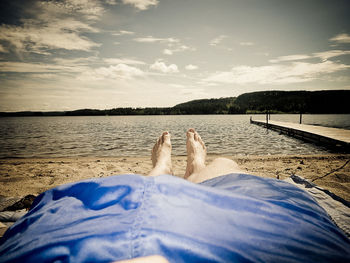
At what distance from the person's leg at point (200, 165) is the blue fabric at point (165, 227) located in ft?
2.67

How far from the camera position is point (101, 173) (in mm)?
3852

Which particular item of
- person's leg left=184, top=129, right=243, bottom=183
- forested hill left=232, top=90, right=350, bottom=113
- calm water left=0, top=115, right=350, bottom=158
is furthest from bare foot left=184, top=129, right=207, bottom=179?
forested hill left=232, top=90, right=350, bottom=113

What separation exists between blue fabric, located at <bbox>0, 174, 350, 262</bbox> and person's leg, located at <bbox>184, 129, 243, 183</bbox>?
0.81 meters

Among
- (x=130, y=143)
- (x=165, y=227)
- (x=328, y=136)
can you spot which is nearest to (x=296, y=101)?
(x=328, y=136)

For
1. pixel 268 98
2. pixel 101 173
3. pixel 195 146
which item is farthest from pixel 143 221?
pixel 268 98

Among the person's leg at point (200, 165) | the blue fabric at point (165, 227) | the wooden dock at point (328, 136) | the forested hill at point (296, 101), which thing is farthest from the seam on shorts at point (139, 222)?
the forested hill at point (296, 101)

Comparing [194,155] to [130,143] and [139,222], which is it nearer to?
[139,222]

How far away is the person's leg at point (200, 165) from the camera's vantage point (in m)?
1.64

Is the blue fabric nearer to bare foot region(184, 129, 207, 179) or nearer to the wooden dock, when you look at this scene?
bare foot region(184, 129, 207, 179)

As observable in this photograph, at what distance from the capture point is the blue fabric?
542mm

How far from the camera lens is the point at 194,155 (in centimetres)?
296

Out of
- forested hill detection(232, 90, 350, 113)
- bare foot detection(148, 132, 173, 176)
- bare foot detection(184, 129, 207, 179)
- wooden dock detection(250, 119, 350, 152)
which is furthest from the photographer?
forested hill detection(232, 90, 350, 113)

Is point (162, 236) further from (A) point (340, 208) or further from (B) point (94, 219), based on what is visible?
(A) point (340, 208)

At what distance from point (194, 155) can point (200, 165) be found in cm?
50
